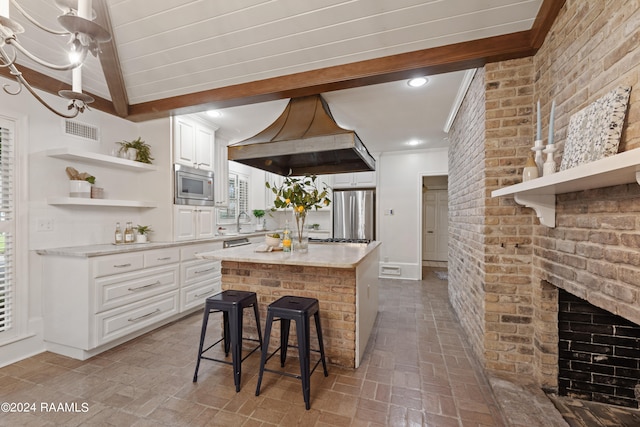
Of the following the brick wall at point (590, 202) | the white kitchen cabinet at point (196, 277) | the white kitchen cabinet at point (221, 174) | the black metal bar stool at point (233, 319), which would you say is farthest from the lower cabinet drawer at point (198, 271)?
the brick wall at point (590, 202)

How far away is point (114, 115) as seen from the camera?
3164mm

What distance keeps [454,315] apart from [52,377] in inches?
152

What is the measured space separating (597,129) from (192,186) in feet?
12.1

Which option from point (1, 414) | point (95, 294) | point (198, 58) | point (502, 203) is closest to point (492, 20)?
point (502, 203)

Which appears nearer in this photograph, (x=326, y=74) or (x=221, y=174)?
(x=326, y=74)

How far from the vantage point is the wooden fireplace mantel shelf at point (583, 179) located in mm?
843

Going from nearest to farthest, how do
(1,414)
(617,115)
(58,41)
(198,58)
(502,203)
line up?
(617,115) < (1,414) < (502,203) < (58,41) < (198,58)

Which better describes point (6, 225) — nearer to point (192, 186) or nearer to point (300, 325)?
point (192, 186)

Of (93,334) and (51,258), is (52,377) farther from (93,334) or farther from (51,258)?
(51,258)

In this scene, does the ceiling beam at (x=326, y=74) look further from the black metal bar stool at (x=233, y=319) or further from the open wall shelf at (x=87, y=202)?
the black metal bar stool at (x=233, y=319)

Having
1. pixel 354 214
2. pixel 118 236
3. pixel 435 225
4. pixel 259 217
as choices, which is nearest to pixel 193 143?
pixel 118 236

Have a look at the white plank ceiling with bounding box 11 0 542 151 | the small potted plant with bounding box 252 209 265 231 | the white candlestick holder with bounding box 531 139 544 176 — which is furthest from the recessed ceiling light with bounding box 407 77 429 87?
the small potted plant with bounding box 252 209 265 231

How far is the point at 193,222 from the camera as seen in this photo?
3.52m

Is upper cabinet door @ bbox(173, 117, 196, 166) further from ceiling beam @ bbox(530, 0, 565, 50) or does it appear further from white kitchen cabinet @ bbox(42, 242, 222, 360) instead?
ceiling beam @ bbox(530, 0, 565, 50)
